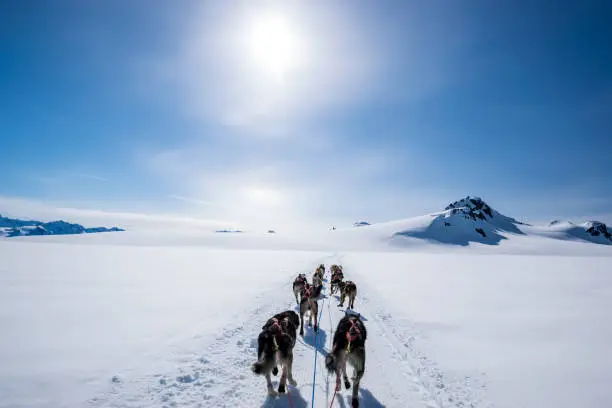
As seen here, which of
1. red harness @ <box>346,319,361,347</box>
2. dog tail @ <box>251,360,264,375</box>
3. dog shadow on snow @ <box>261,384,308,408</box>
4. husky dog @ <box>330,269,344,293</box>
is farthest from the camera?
husky dog @ <box>330,269,344,293</box>

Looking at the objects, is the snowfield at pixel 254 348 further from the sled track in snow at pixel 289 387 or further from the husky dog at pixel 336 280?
the husky dog at pixel 336 280

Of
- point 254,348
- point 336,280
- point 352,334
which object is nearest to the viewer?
point 352,334

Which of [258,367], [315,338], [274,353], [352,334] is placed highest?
[352,334]

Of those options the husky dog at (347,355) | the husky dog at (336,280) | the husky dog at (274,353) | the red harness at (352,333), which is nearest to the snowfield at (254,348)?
the husky dog at (274,353)

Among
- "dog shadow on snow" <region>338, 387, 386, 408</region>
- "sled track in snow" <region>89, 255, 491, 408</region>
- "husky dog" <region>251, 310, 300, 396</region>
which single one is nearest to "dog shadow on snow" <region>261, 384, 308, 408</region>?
"sled track in snow" <region>89, 255, 491, 408</region>

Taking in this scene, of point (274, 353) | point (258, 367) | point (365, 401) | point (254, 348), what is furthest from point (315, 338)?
point (258, 367)

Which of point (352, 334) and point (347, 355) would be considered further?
point (352, 334)

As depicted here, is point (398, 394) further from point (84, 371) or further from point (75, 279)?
point (75, 279)

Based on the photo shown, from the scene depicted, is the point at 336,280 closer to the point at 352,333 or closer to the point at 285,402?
the point at 352,333

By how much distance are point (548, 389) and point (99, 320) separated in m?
13.9

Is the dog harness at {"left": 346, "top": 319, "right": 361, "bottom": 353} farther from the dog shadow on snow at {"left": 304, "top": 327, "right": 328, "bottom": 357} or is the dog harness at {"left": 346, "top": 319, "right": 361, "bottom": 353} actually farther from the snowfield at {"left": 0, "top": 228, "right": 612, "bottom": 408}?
the dog shadow on snow at {"left": 304, "top": 327, "right": 328, "bottom": 357}

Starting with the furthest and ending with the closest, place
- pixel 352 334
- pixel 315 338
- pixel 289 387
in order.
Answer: pixel 315 338 → pixel 289 387 → pixel 352 334

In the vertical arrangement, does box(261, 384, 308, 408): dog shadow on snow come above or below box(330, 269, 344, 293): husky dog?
below

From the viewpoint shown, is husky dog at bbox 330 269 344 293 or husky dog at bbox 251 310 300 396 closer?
husky dog at bbox 251 310 300 396
